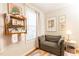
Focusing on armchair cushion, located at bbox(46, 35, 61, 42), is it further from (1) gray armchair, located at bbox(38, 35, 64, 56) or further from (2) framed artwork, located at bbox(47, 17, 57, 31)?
(2) framed artwork, located at bbox(47, 17, 57, 31)

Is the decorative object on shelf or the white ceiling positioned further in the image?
the white ceiling

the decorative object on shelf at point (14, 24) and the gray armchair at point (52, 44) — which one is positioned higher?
the decorative object on shelf at point (14, 24)

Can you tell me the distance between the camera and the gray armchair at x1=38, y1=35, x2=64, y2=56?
1.42 m

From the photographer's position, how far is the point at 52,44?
1449mm

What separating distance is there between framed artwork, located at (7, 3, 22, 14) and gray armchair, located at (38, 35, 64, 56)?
20.5 inches

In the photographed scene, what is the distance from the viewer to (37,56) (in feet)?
4.81

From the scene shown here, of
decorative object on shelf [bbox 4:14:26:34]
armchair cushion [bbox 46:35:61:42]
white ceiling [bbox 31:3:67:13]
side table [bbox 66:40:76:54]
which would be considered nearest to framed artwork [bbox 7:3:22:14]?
decorative object on shelf [bbox 4:14:26:34]

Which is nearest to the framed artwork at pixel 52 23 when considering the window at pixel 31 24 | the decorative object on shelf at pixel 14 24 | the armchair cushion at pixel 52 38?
the armchair cushion at pixel 52 38

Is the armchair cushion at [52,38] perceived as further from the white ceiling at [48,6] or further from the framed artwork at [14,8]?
the framed artwork at [14,8]

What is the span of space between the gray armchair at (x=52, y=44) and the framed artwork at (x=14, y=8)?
0.52m

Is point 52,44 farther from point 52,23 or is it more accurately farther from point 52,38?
point 52,23

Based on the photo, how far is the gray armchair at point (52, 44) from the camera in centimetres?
142

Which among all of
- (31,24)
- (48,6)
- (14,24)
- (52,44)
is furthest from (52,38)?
(14,24)

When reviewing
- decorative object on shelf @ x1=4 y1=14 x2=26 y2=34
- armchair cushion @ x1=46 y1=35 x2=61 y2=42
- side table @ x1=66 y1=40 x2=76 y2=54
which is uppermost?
decorative object on shelf @ x1=4 y1=14 x2=26 y2=34
